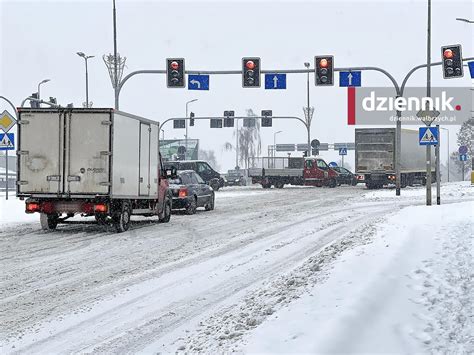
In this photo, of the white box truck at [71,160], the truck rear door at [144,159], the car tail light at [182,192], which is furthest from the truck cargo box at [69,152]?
the car tail light at [182,192]

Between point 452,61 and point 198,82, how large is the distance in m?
10.9

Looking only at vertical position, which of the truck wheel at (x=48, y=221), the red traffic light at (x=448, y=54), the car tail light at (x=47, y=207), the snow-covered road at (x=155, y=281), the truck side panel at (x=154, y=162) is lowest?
the snow-covered road at (x=155, y=281)

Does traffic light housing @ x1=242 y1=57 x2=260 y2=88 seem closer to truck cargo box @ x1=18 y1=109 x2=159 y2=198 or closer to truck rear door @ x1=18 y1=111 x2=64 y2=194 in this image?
truck cargo box @ x1=18 y1=109 x2=159 y2=198

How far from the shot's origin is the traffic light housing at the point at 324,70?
2789 cm

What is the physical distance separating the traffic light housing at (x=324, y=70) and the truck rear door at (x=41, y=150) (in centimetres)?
1532

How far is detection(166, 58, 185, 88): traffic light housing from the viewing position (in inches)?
1101

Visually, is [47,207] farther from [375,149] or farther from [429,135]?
[375,149]

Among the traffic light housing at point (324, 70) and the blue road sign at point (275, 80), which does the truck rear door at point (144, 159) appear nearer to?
the traffic light housing at point (324, 70)

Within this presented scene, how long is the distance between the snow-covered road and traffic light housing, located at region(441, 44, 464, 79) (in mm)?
11650

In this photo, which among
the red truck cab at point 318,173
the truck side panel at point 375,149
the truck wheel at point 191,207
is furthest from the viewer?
the red truck cab at point 318,173

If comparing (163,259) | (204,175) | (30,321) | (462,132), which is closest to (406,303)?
(30,321)

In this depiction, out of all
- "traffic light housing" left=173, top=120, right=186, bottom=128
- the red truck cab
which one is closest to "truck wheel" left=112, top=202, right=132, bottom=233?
the red truck cab

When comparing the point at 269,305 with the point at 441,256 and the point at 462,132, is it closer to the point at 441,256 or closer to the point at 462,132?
the point at 441,256

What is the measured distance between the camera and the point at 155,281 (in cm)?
894
